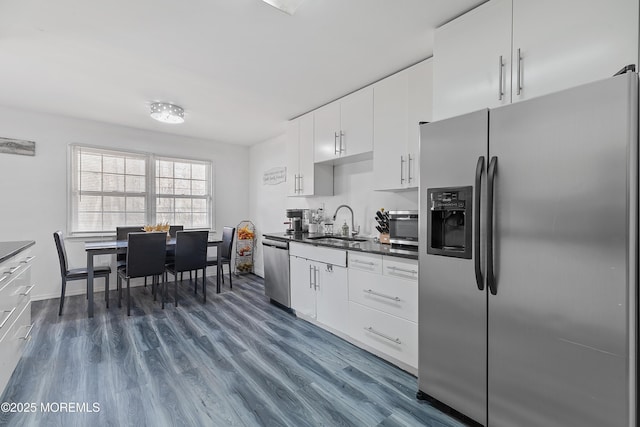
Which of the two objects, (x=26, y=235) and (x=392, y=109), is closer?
(x=392, y=109)

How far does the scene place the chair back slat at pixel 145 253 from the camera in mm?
3254

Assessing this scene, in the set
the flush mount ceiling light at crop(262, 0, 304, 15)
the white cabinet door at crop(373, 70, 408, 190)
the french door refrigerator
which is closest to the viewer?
the french door refrigerator

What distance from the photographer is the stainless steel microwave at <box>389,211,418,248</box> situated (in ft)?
7.67

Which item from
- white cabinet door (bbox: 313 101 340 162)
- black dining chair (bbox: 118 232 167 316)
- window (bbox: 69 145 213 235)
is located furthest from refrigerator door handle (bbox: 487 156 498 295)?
window (bbox: 69 145 213 235)

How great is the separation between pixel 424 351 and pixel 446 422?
37 cm

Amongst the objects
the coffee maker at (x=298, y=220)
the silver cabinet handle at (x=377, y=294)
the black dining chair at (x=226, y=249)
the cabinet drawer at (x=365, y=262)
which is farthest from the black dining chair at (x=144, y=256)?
the silver cabinet handle at (x=377, y=294)

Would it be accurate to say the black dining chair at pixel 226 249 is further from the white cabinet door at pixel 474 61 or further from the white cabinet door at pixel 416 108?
the white cabinet door at pixel 474 61

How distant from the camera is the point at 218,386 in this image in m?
1.94

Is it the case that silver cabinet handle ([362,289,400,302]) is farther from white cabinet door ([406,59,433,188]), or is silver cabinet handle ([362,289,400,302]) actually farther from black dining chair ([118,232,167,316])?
black dining chair ([118,232,167,316])

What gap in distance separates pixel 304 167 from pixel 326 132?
56 centimetres

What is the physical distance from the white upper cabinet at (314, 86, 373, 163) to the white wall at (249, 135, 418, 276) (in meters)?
0.38

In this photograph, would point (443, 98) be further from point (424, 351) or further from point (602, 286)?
point (424, 351)

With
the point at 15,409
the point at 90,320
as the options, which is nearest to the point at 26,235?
the point at 90,320

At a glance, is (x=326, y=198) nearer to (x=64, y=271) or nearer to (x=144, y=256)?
(x=144, y=256)
